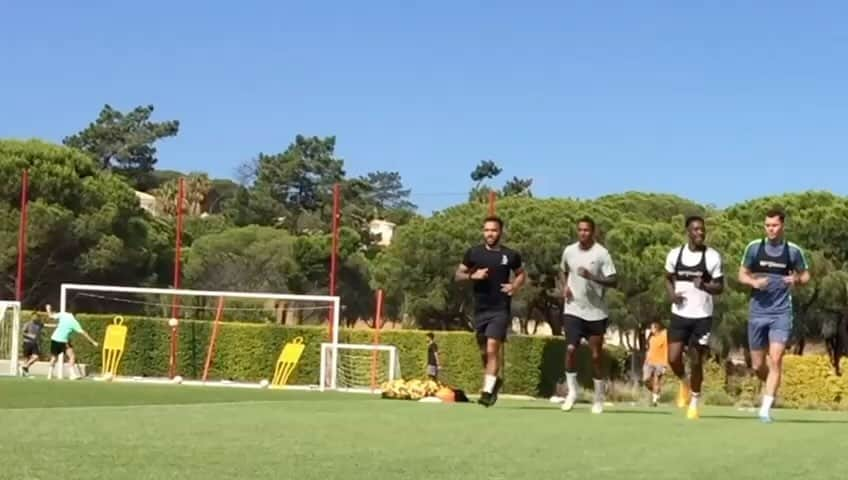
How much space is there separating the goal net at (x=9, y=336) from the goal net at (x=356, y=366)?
6289mm

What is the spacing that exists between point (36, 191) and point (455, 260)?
15.4m

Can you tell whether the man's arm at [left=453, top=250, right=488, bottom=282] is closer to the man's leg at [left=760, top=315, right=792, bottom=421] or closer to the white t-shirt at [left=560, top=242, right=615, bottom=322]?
the white t-shirt at [left=560, top=242, right=615, bottom=322]

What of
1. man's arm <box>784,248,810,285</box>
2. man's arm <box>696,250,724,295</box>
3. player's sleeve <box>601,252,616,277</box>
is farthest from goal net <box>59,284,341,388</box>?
man's arm <box>784,248,810,285</box>

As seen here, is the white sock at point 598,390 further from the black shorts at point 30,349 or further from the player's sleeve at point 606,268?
the black shorts at point 30,349

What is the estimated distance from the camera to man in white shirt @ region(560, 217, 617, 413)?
1217cm

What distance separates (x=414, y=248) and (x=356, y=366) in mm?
23314

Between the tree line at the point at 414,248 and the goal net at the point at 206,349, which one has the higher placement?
the tree line at the point at 414,248

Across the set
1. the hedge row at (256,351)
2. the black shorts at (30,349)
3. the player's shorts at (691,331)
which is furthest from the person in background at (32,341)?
the player's shorts at (691,331)

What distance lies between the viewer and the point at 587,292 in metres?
12.3

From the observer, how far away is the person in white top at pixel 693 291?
11.6 meters

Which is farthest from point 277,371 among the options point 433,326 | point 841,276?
point 841,276

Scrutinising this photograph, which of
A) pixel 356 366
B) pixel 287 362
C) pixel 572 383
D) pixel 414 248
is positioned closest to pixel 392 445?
pixel 572 383

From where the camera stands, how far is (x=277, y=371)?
30.9 meters

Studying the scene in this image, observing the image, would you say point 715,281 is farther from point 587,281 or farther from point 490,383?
point 490,383
